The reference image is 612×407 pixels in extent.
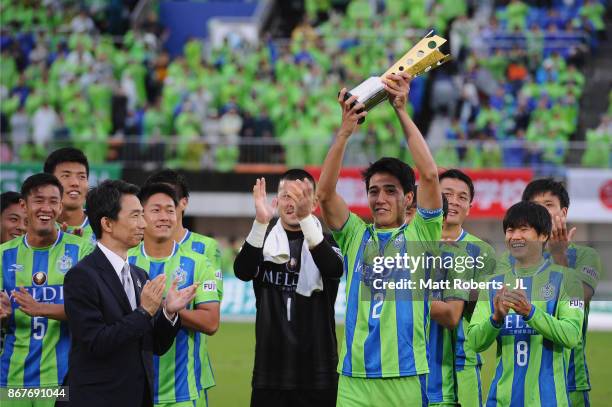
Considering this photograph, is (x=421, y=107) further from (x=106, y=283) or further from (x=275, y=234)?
(x=106, y=283)

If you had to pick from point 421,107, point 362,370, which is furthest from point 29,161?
point 362,370

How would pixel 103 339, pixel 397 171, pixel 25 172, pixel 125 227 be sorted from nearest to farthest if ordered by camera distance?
pixel 103 339, pixel 125 227, pixel 397 171, pixel 25 172

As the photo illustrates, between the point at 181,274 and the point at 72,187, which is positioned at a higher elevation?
the point at 72,187

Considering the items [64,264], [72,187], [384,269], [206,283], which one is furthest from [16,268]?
[384,269]

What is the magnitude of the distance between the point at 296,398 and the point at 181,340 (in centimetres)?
90

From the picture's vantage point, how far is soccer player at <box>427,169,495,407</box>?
7.15 meters

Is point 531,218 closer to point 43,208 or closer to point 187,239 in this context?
point 187,239

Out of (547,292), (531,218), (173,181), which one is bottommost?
(547,292)

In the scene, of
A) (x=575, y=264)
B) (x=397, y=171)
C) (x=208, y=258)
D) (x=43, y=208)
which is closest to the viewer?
(x=397, y=171)

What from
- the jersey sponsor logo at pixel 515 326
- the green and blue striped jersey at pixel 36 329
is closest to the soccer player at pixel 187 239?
the green and blue striped jersey at pixel 36 329

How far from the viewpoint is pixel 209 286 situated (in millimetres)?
7398

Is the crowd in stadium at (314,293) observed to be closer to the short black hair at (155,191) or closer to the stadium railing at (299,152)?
the short black hair at (155,191)

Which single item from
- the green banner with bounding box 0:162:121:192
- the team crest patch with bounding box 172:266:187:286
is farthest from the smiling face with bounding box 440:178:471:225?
the green banner with bounding box 0:162:121:192

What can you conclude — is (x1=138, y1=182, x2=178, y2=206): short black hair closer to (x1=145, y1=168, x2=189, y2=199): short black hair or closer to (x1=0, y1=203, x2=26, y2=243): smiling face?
(x1=145, y1=168, x2=189, y2=199): short black hair
